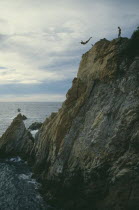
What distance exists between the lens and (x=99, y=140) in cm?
2939

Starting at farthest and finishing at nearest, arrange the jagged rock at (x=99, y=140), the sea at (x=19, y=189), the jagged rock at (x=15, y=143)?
the jagged rock at (x=15, y=143) → the sea at (x=19, y=189) → the jagged rock at (x=99, y=140)

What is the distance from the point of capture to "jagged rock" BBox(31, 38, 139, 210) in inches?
1015

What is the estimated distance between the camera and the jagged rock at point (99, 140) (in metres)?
25.8

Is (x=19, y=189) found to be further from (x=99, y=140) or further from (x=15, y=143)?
(x=15, y=143)

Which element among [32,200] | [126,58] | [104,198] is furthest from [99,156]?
[126,58]

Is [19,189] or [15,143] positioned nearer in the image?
[19,189]

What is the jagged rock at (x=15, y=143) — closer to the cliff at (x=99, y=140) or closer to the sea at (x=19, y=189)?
the sea at (x=19, y=189)

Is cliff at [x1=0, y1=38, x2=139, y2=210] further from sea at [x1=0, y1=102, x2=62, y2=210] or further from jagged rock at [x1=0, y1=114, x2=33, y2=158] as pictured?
jagged rock at [x1=0, y1=114, x2=33, y2=158]

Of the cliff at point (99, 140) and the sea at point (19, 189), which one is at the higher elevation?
the cliff at point (99, 140)

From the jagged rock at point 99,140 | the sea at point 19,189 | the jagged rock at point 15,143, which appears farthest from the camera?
the jagged rock at point 15,143

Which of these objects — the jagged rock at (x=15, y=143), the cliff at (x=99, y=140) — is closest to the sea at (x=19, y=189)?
the cliff at (x=99, y=140)

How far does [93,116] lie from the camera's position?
32844 mm

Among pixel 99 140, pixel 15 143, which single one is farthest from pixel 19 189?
pixel 15 143

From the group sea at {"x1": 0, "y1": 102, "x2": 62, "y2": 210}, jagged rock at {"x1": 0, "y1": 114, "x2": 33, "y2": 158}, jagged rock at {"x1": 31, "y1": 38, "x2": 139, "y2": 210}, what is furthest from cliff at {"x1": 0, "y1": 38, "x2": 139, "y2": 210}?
jagged rock at {"x1": 0, "y1": 114, "x2": 33, "y2": 158}
